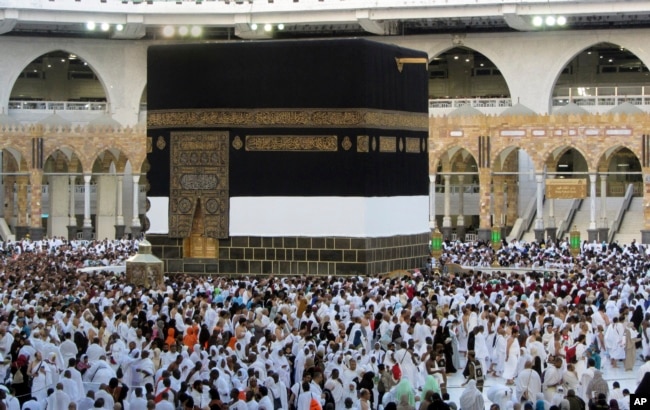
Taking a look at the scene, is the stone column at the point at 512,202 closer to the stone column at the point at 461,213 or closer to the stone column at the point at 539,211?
the stone column at the point at 461,213

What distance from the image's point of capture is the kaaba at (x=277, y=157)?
836 inches

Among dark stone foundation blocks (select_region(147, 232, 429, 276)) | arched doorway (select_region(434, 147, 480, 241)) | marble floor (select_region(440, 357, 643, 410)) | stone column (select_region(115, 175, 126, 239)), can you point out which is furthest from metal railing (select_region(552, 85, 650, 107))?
marble floor (select_region(440, 357, 643, 410))

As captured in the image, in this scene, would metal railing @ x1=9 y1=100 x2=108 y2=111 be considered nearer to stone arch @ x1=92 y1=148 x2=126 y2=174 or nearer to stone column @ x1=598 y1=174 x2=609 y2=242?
stone arch @ x1=92 y1=148 x2=126 y2=174

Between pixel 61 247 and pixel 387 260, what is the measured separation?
9.27 m

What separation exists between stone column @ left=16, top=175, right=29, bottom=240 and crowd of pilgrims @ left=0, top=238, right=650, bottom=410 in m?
14.9

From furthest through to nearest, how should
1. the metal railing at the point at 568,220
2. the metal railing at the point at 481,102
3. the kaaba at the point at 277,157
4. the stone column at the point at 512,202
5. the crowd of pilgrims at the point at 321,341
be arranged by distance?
the metal railing at the point at 481,102, the stone column at the point at 512,202, the metal railing at the point at 568,220, the kaaba at the point at 277,157, the crowd of pilgrims at the point at 321,341

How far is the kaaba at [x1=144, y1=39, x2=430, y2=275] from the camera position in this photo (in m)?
21.2

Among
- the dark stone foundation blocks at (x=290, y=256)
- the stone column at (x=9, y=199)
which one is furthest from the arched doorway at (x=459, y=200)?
the dark stone foundation blocks at (x=290, y=256)

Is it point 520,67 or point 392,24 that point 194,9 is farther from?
point 520,67

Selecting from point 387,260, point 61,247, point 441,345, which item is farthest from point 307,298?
point 61,247

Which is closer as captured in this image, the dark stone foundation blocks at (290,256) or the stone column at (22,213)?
the dark stone foundation blocks at (290,256)

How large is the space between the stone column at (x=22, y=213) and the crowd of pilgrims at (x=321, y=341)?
1493cm

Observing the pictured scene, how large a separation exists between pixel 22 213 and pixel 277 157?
15.9m

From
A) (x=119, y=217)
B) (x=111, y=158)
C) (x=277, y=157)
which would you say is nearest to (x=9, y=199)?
(x=111, y=158)
